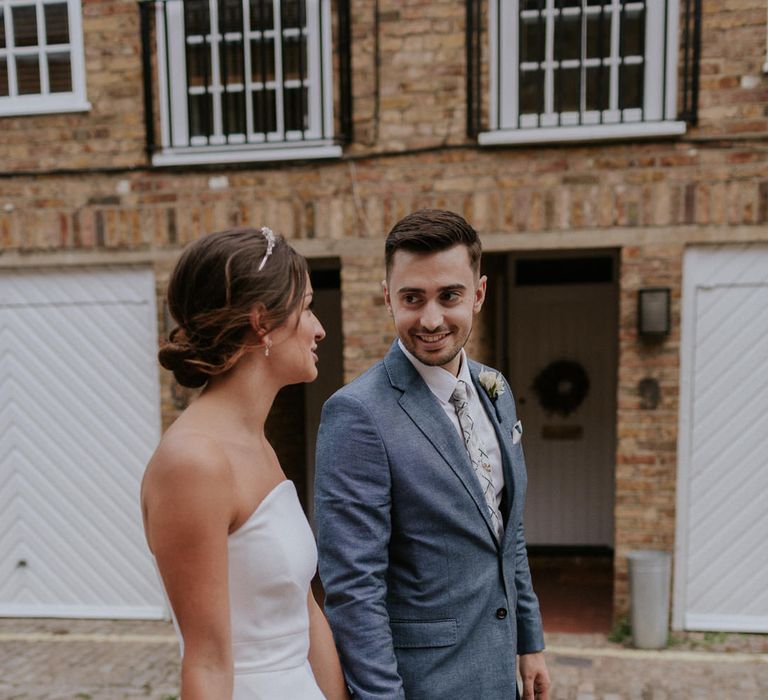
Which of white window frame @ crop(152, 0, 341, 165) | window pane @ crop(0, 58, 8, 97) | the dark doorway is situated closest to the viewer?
white window frame @ crop(152, 0, 341, 165)

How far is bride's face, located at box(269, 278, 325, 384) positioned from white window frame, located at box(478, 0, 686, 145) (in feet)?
11.7

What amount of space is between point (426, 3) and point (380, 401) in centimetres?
393

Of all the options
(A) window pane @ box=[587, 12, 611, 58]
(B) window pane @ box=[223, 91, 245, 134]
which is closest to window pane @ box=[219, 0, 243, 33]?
(B) window pane @ box=[223, 91, 245, 134]

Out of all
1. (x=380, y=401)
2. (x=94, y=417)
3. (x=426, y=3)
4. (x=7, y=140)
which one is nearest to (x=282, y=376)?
(x=380, y=401)

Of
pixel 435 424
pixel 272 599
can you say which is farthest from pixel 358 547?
pixel 435 424

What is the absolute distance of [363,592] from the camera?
1683mm

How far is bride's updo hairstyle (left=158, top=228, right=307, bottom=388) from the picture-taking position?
4.63 feet

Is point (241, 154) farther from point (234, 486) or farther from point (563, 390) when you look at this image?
point (234, 486)

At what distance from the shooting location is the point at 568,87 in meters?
4.95

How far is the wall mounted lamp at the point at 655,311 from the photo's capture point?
463 cm

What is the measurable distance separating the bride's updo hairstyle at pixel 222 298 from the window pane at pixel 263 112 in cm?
402

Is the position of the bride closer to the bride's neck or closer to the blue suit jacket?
the bride's neck

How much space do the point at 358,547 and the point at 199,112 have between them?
4.48 meters

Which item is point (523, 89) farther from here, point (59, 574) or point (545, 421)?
point (59, 574)
